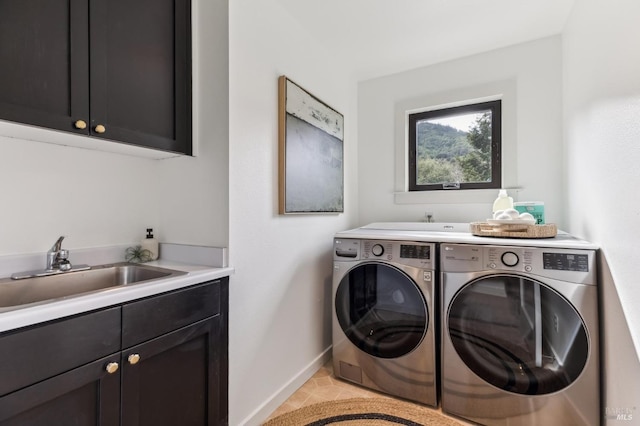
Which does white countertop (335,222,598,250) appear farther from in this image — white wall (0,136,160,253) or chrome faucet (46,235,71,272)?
chrome faucet (46,235,71,272)

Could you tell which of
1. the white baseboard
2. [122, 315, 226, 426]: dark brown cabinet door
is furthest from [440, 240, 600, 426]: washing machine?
[122, 315, 226, 426]: dark brown cabinet door

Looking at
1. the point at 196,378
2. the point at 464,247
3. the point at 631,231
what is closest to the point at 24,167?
the point at 196,378

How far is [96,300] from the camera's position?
0.92 metres

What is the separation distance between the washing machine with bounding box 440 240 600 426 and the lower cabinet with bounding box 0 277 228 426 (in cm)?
123

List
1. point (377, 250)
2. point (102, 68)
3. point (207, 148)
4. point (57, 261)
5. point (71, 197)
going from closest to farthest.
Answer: point (102, 68) < point (57, 261) < point (71, 197) < point (207, 148) < point (377, 250)

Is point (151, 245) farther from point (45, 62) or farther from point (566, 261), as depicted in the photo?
point (566, 261)

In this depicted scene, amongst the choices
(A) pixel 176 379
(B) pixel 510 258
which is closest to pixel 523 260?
(B) pixel 510 258

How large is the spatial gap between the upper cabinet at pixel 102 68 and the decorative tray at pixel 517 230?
1696mm

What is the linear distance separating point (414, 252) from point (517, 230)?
0.56 meters

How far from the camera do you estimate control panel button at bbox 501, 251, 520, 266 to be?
4.91 feet

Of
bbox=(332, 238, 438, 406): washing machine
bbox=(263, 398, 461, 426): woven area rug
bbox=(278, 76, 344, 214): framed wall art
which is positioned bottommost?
bbox=(263, 398, 461, 426): woven area rug

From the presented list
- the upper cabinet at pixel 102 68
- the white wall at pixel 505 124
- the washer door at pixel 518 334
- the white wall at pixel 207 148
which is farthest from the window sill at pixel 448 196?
the upper cabinet at pixel 102 68

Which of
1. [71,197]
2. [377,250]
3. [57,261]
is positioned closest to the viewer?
[57,261]

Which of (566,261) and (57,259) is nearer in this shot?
(57,259)
